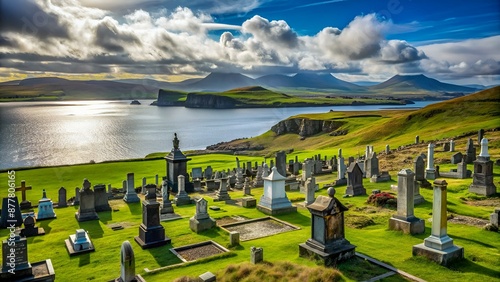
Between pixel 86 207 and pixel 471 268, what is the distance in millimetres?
14278

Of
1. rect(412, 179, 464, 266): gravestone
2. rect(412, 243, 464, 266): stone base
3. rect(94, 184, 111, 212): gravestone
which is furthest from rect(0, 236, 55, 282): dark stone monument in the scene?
rect(412, 179, 464, 266): gravestone

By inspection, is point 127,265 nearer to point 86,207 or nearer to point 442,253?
point 442,253

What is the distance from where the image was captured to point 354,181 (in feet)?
58.2

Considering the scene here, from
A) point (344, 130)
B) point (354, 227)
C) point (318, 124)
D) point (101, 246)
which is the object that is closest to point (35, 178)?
point (101, 246)

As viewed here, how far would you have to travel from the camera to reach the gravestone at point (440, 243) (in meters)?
9.30

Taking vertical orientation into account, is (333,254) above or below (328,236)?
below

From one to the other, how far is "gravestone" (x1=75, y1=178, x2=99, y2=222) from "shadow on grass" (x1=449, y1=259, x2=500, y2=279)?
13.6m

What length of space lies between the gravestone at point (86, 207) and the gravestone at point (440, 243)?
504 inches

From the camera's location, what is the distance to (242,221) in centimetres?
1436

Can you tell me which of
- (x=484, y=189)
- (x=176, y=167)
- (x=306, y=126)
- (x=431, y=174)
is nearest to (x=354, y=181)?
(x=484, y=189)

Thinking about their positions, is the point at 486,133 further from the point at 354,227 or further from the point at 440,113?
the point at 354,227

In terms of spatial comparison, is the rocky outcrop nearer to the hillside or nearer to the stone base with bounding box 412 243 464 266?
the hillside

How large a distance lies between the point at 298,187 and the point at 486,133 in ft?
69.3

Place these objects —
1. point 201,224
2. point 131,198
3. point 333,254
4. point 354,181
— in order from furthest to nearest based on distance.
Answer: point 131,198
point 354,181
point 201,224
point 333,254
